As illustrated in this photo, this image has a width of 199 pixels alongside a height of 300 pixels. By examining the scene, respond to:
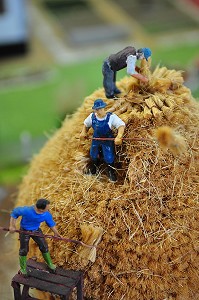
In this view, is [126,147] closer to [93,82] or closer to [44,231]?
[44,231]

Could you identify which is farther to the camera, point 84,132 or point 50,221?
point 84,132

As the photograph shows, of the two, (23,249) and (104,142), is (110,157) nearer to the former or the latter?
(104,142)

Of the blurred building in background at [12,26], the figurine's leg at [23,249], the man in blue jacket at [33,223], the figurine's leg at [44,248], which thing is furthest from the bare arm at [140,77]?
the blurred building in background at [12,26]

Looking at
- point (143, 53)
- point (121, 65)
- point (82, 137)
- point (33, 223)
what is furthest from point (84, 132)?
point (33, 223)

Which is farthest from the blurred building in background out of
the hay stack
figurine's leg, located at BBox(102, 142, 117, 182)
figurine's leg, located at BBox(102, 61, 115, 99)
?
figurine's leg, located at BBox(102, 142, 117, 182)

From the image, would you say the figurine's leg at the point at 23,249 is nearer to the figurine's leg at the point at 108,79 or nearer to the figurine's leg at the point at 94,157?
the figurine's leg at the point at 94,157

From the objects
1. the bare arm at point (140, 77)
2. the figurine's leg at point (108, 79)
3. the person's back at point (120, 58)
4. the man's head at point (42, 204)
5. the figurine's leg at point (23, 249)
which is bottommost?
the figurine's leg at point (23, 249)

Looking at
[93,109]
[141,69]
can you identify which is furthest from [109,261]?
[141,69]

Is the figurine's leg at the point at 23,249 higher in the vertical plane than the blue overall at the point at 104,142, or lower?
lower
